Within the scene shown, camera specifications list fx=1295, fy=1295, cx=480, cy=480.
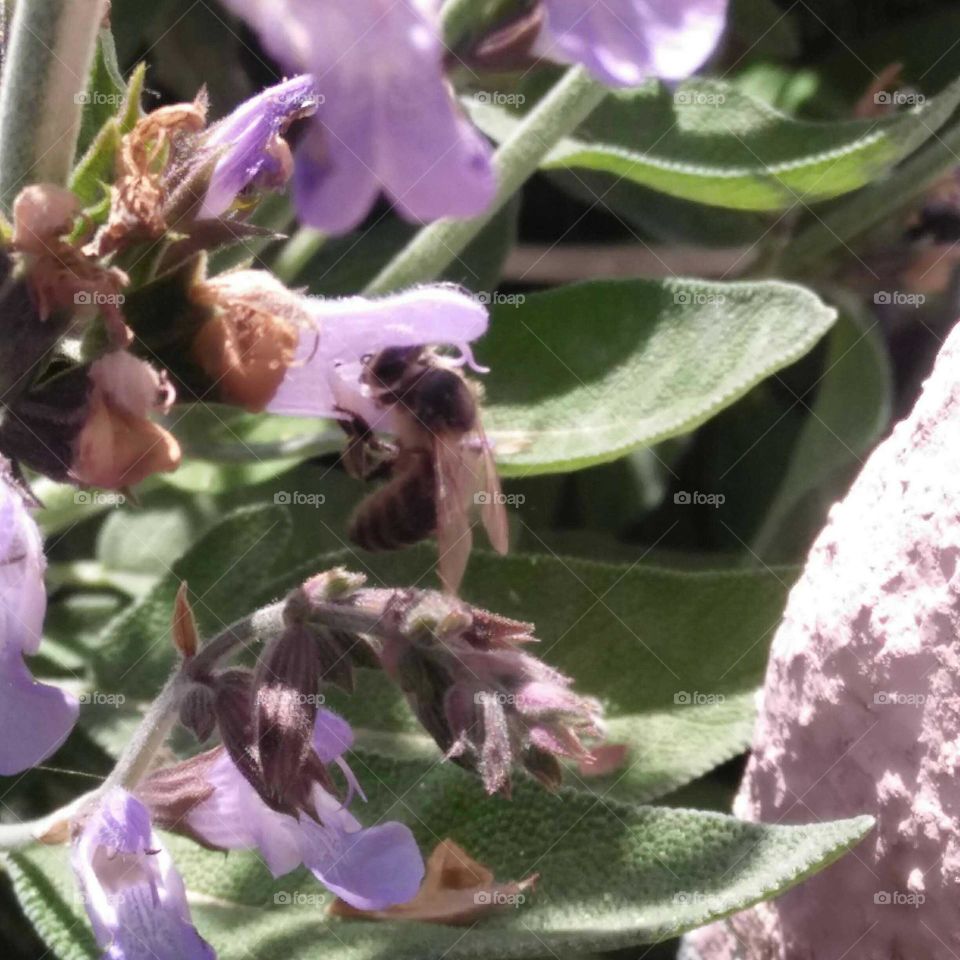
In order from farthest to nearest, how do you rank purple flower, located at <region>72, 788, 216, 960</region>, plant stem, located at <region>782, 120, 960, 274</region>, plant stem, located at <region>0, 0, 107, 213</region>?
plant stem, located at <region>782, 120, 960, 274</region>, purple flower, located at <region>72, 788, 216, 960</region>, plant stem, located at <region>0, 0, 107, 213</region>

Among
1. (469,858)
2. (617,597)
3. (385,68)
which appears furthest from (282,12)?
(617,597)

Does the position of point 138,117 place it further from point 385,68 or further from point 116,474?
point 385,68

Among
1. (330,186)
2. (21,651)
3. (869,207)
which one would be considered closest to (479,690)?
(21,651)

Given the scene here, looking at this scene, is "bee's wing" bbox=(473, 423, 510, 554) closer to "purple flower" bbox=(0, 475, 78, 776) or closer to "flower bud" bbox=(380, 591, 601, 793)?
"flower bud" bbox=(380, 591, 601, 793)

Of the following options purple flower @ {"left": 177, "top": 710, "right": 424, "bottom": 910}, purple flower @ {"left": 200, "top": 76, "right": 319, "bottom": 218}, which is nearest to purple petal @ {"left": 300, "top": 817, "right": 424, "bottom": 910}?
purple flower @ {"left": 177, "top": 710, "right": 424, "bottom": 910}

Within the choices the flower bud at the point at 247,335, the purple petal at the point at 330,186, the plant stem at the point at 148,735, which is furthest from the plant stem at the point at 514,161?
the purple petal at the point at 330,186

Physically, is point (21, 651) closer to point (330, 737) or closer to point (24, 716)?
point (24, 716)
